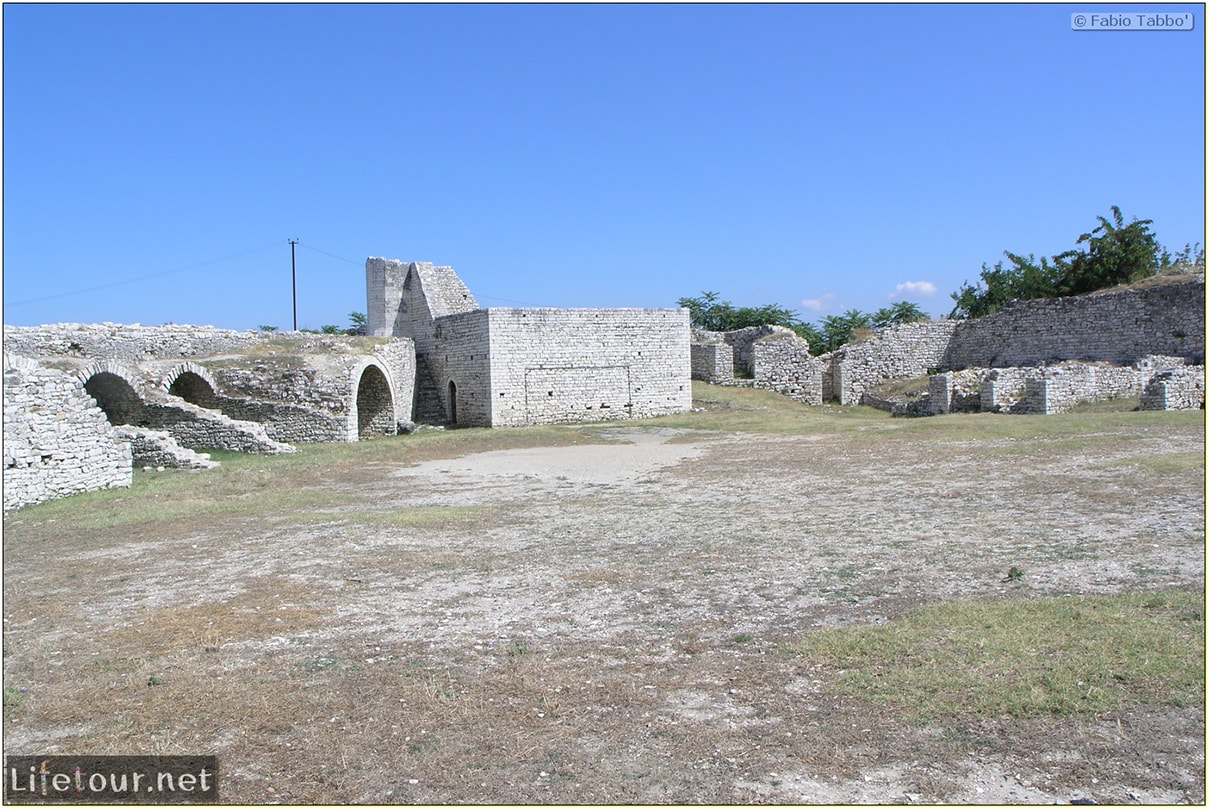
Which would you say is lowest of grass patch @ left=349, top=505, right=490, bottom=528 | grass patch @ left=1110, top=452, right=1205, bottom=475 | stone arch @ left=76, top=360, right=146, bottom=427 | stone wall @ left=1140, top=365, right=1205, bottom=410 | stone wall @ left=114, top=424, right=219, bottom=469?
grass patch @ left=349, top=505, right=490, bottom=528

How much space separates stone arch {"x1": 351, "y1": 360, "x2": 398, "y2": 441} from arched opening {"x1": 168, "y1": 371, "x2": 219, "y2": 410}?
428 centimetres

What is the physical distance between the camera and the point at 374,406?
2652cm

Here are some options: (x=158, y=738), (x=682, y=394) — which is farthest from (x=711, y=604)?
(x=682, y=394)

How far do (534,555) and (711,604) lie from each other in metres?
2.17

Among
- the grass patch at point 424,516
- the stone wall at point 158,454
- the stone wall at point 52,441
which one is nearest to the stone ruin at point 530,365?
the stone wall at point 158,454

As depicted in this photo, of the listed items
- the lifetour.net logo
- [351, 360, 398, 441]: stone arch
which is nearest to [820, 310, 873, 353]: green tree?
[351, 360, 398, 441]: stone arch

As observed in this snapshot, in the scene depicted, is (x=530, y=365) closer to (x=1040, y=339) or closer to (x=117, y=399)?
(x=117, y=399)

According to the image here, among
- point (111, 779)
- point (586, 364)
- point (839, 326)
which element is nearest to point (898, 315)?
point (839, 326)

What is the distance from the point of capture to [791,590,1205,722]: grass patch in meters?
4.02

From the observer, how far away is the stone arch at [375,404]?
25922mm

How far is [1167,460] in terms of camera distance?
37.7 ft

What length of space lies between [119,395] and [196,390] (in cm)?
338

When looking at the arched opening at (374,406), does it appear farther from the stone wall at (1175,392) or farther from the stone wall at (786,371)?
the stone wall at (1175,392)

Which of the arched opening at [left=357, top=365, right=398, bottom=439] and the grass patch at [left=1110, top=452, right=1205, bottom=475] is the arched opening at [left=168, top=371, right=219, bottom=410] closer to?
the arched opening at [left=357, top=365, right=398, bottom=439]
